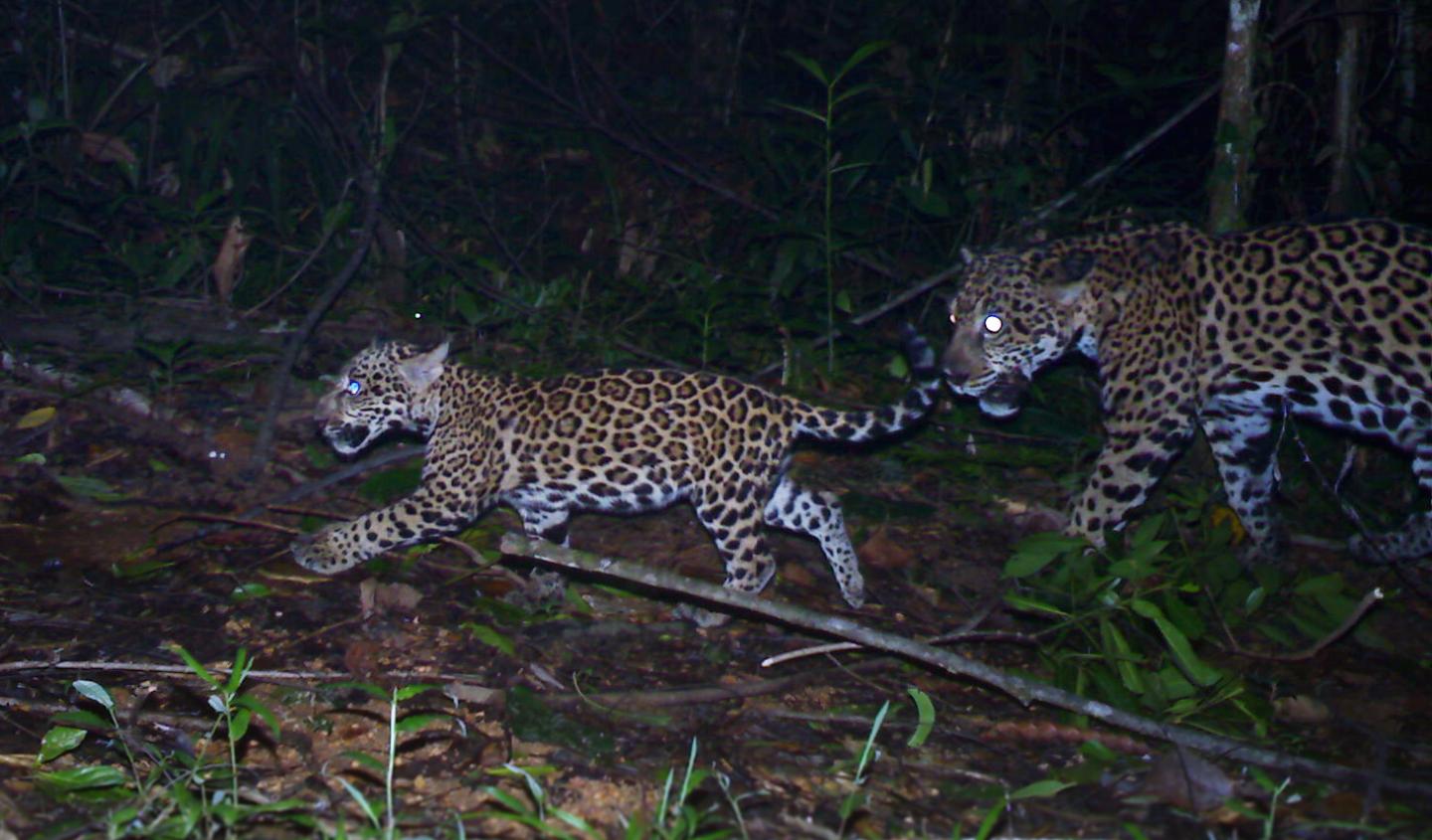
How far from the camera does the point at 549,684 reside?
16.8 ft

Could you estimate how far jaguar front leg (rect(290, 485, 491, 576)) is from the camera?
6.15 m

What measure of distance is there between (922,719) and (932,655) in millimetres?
259

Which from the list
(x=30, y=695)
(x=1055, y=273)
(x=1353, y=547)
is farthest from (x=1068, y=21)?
(x=30, y=695)

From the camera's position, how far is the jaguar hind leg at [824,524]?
650 cm

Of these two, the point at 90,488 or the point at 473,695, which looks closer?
the point at 473,695

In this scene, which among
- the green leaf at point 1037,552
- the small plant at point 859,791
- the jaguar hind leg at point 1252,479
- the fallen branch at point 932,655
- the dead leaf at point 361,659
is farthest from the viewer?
the jaguar hind leg at point 1252,479

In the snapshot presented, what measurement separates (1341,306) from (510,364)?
183 inches

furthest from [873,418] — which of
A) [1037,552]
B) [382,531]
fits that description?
[382,531]

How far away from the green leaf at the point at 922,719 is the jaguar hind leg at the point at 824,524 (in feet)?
5.06

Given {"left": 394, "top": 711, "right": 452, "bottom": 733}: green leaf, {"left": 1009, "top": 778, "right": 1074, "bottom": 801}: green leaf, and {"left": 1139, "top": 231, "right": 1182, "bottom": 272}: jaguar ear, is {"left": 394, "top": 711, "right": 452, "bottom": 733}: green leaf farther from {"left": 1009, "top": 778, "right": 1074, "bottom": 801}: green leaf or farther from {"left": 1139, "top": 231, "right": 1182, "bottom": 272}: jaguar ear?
{"left": 1139, "top": 231, "right": 1182, "bottom": 272}: jaguar ear

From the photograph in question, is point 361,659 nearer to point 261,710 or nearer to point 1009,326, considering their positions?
point 261,710

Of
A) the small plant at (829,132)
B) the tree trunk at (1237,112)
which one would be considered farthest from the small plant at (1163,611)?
the small plant at (829,132)

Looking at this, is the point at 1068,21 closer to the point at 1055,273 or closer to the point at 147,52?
the point at 1055,273

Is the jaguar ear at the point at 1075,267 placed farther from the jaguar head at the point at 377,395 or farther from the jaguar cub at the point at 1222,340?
the jaguar head at the point at 377,395
